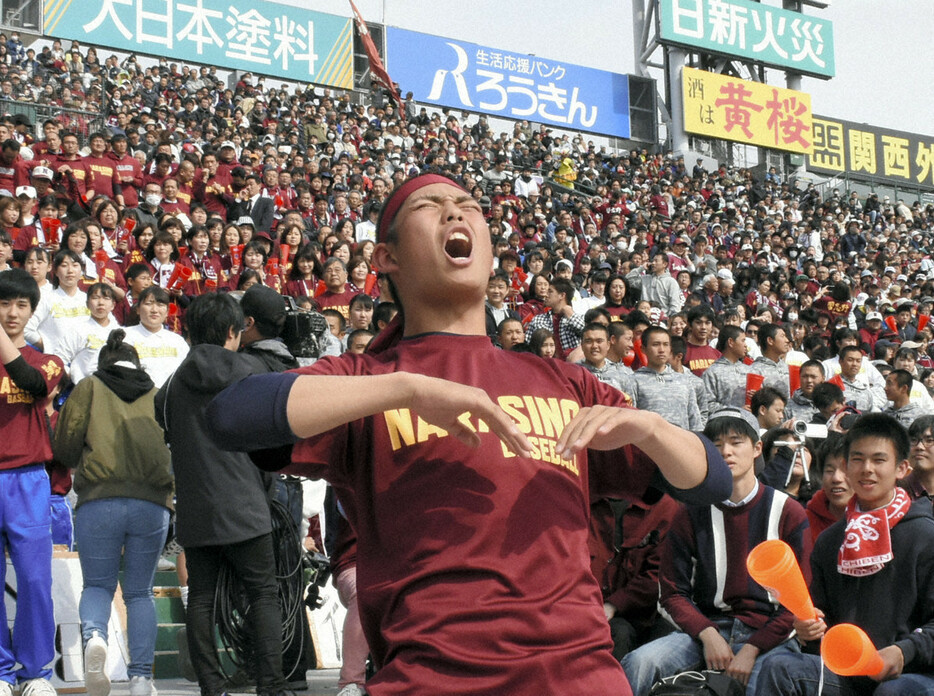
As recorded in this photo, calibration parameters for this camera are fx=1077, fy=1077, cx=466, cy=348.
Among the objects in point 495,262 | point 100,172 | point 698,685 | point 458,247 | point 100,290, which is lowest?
point 698,685

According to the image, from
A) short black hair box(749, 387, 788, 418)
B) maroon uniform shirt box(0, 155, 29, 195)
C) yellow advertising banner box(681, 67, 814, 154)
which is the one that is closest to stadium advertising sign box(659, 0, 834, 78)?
yellow advertising banner box(681, 67, 814, 154)

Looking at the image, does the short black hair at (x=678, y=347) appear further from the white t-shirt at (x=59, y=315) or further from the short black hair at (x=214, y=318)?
the short black hair at (x=214, y=318)

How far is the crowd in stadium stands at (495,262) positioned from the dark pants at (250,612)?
94cm

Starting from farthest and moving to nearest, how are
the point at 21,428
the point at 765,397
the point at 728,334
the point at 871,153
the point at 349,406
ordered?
the point at 871,153, the point at 728,334, the point at 765,397, the point at 21,428, the point at 349,406

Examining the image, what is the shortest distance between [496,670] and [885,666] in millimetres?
2281

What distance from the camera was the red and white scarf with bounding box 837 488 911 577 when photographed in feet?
11.6

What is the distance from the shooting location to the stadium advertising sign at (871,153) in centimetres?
3222

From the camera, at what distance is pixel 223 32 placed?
22000 mm

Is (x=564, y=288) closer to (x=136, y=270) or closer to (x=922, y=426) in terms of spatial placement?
(x=136, y=270)

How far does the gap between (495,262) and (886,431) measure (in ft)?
30.2

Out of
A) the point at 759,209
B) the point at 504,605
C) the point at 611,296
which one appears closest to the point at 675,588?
the point at 504,605

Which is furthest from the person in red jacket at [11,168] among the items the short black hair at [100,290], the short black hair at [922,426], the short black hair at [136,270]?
the short black hair at [922,426]

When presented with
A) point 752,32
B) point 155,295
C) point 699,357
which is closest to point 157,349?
point 155,295

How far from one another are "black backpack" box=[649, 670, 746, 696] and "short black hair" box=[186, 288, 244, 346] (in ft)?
6.93
